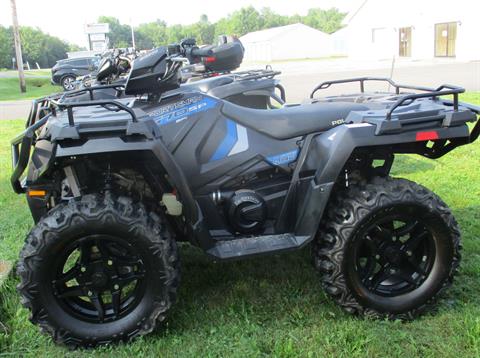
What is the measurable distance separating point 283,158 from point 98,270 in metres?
1.27

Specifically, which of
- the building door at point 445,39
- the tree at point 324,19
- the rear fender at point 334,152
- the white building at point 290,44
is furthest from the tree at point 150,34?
the rear fender at point 334,152

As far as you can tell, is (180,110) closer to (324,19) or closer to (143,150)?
(143,150)

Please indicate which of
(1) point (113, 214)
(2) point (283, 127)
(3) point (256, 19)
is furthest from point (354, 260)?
(3) point (256, 19)

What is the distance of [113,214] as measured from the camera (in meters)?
2.74

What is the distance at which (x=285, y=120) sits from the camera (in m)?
3.15

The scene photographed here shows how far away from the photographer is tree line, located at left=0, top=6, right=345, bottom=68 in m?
68.0

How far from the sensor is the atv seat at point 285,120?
313 centimetres

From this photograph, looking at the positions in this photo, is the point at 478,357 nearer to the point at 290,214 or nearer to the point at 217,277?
the point at 290,214

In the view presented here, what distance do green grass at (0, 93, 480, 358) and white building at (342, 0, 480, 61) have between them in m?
29.6

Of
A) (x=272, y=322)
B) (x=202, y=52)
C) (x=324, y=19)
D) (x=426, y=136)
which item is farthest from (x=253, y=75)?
(x=324, y=19)

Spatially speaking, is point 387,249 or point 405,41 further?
point 405,41

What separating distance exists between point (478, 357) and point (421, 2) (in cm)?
4140

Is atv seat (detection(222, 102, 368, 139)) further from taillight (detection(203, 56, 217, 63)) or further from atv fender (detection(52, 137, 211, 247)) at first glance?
taillight (detection(203, 56, 217, 63))

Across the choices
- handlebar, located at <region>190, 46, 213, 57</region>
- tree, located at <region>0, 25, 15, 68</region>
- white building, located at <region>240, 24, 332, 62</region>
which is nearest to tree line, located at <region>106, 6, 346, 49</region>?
white building, located at <region>240, 24, 332, 62</region>
